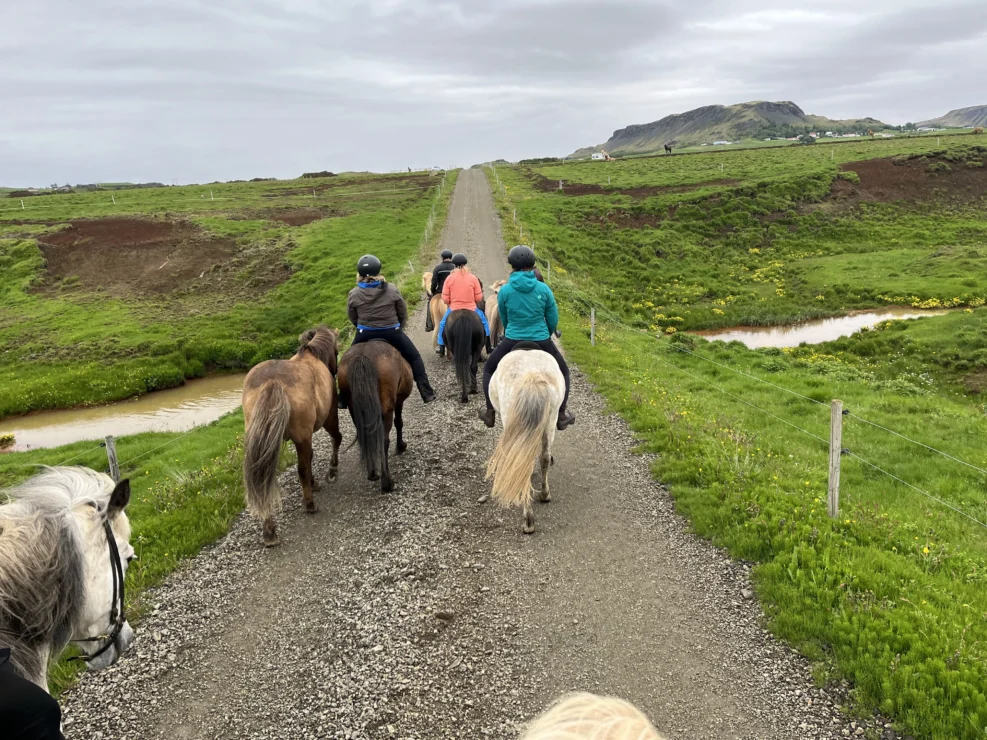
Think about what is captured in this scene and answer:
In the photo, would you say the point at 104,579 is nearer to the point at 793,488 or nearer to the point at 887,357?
the point at 793,488

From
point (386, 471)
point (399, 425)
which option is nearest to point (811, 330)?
point (399, 425)

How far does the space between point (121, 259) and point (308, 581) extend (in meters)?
41.2

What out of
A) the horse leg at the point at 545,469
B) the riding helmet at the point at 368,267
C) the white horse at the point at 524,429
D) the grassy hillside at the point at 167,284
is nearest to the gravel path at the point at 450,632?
the horse leg at the point at 545,469

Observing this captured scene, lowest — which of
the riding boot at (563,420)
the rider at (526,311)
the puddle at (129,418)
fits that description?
the puddle at (129,418)

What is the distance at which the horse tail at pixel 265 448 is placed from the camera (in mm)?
7051

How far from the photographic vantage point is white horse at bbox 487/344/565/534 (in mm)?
7258

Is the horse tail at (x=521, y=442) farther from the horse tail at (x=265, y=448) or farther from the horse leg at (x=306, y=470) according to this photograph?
the horse tail at (x=265, y=448)

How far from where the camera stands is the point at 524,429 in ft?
24.1

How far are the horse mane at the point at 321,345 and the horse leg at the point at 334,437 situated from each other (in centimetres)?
77

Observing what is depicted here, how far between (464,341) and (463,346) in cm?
12

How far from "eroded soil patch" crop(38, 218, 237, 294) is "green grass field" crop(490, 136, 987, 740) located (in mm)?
21976

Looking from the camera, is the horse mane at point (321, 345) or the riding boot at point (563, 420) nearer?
the riding boot at point (563, 420)

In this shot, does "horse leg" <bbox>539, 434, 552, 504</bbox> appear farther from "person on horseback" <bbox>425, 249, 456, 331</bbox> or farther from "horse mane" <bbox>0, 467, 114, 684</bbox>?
"person on horseback" <bbox>425, 249, 456, 331</bbox>

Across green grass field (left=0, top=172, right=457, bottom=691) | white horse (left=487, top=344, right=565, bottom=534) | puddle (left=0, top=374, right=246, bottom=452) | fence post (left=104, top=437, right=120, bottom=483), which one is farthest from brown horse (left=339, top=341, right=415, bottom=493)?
puddle (left=0, top=374, right=246, bottom=452)
